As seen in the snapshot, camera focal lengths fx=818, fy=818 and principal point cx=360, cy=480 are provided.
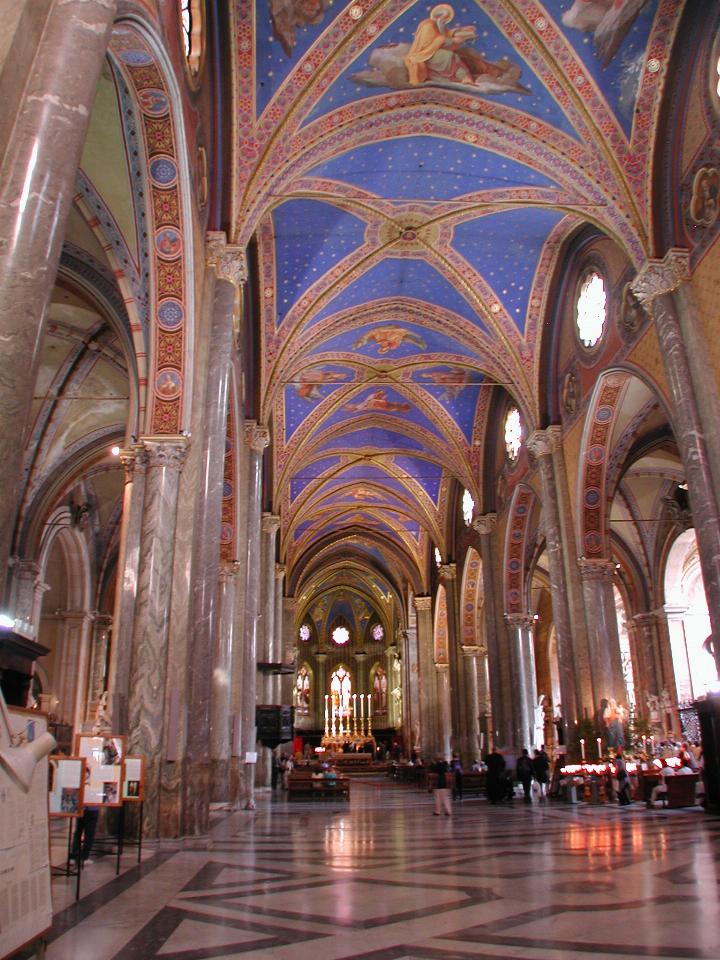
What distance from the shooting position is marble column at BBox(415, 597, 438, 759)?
32906 mm

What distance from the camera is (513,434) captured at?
22.2 m

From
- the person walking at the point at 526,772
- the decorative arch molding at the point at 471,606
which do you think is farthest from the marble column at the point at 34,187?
the decorative arch molding at the point at 471,606

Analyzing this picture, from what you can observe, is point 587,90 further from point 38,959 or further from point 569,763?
point 38,959

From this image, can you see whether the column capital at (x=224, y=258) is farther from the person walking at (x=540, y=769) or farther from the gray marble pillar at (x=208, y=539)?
the person walking at (x=540, y=769)

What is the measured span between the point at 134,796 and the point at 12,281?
499cm

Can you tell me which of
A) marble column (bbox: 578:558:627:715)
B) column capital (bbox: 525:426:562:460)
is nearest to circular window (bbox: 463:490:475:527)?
column capital (bbox: 525:426:562:460)

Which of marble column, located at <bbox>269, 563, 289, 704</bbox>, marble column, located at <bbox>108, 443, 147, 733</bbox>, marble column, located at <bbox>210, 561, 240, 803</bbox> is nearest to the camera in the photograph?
marble column, located at <bbox>108, 443, 147, 733</bbox>

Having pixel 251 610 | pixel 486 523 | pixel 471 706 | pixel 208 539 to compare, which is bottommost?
pixel 471 706

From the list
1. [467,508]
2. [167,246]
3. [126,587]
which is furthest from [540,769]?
[167,246]

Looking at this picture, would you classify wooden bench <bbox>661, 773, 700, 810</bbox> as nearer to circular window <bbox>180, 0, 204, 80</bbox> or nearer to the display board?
the display board

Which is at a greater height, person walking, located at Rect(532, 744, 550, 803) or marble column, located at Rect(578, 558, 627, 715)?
marble column, located at Rect(578, 558, 627, 715)

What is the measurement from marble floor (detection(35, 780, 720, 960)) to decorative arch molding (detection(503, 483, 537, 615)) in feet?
42.0

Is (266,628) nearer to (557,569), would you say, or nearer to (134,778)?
(557,569)

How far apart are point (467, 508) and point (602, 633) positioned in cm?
1103
